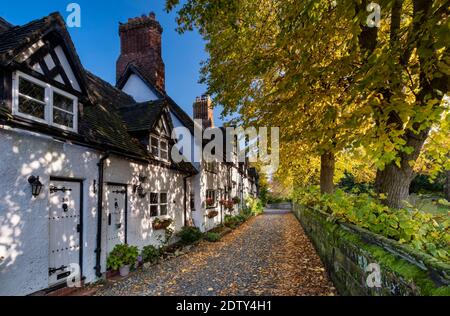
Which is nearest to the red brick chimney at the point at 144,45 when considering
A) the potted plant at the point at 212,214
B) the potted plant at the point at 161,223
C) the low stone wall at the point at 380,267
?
the potted plant at the point at 161,223

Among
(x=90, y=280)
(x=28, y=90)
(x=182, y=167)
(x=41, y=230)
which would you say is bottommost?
(x=90, y=280)

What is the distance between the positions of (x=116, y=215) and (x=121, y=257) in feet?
4.59

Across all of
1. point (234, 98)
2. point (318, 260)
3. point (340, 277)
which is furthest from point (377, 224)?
point (234, 98)

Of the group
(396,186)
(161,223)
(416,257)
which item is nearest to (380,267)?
(416,257)

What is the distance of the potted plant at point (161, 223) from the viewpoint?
1108 centimetres

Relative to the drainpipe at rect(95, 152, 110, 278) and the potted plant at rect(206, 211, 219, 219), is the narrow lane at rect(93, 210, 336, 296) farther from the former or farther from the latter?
the potted plant at rect(206, 211, 219, 219)

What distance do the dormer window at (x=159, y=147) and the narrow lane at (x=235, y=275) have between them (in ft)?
14.7

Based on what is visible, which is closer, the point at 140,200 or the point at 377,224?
the point at 377,224

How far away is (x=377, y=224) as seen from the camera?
4.66 meters

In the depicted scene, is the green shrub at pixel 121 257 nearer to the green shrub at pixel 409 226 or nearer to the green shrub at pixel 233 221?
the green shrub at pixel 409 226

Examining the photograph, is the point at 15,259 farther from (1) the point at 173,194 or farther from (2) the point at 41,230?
(1) the point at 173,194

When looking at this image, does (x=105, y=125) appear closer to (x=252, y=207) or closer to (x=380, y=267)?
(x=380, y=267)

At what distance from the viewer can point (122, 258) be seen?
8391 mm

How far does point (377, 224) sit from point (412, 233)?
858mm
